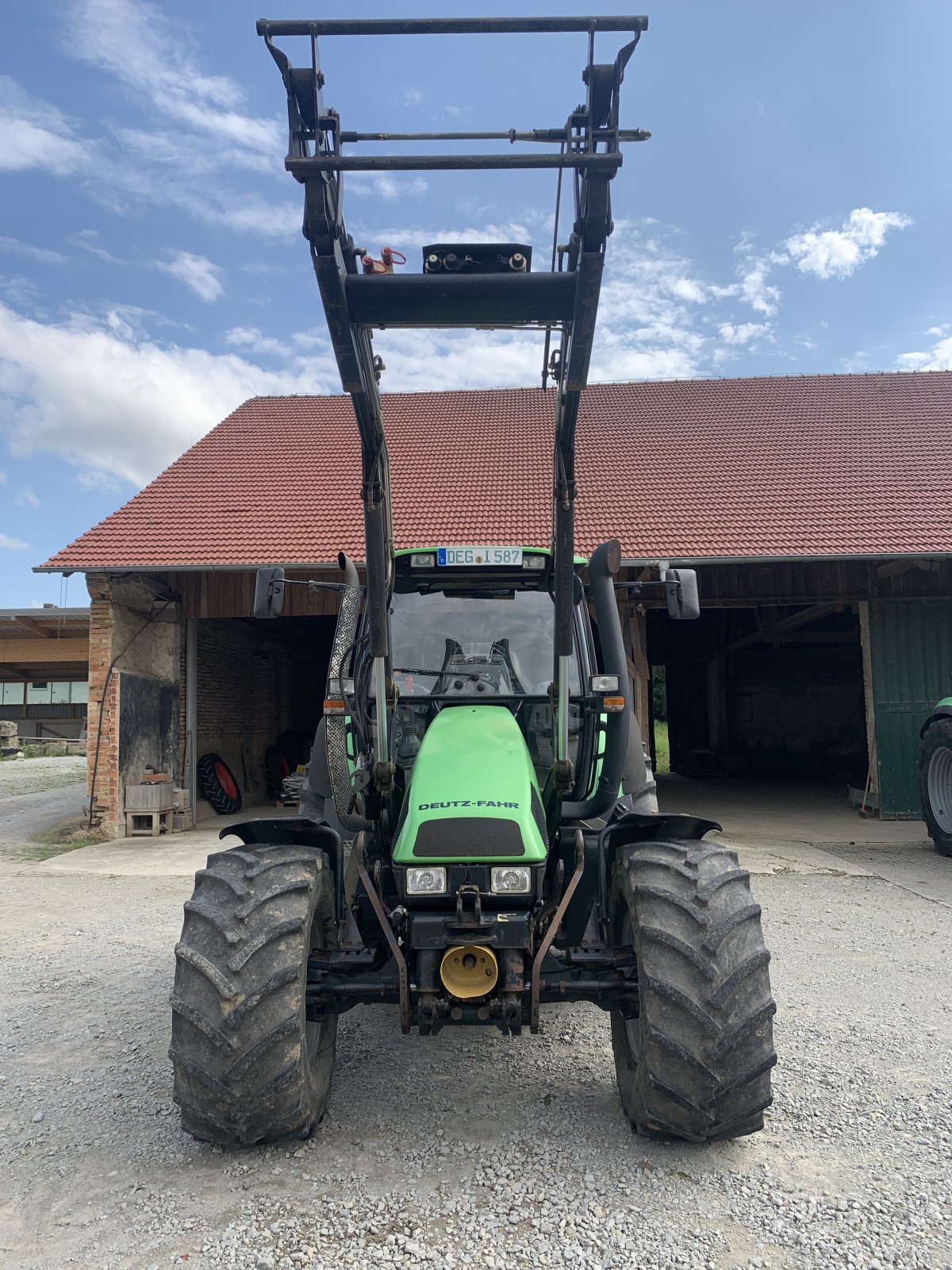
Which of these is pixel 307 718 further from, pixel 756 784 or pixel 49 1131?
pixel 49 1131

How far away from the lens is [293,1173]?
9.34 ft

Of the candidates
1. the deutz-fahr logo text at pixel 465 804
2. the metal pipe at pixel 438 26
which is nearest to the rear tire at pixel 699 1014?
the deutz-fahr logo text at pixel 465 804

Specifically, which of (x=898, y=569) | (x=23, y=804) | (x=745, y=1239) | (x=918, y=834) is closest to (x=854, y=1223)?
(x=745, y=1239)

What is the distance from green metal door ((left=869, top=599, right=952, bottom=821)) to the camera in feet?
38.2

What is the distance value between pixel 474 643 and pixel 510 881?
4.98 feet

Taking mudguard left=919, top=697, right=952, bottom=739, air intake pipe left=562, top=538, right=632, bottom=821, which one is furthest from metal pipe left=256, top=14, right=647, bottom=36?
mudguard left=919, top=697, right=952, bottom=739

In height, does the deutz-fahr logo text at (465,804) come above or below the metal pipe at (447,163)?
below

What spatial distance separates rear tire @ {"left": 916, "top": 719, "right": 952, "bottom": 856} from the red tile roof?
2603mm

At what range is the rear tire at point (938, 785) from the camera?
903 cm

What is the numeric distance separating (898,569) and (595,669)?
8954 millimetres

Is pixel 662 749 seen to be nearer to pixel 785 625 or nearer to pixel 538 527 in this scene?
pixel 785 625

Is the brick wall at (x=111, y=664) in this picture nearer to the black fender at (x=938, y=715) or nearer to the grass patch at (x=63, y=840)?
the grass patch at (x=63, y=840)

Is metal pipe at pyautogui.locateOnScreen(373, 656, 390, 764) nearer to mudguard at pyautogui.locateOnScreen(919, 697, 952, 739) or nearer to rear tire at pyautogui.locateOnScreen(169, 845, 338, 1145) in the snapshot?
rear tire at pyautogui.locateOnScreen(169, 845, 338, 1145)

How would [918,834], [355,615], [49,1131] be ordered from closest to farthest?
1. [49,1131]
2. [355,615]
3. [918,834]
